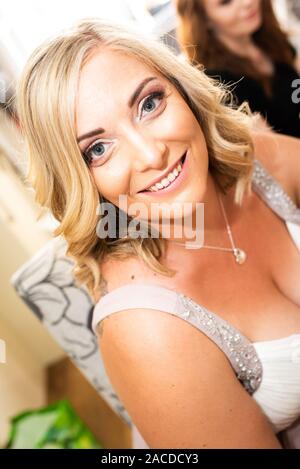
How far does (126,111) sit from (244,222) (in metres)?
0.38

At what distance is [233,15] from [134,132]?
18.8 inches

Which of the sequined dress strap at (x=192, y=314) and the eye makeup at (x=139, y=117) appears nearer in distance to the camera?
the eye makeup at (x=139, y=117)

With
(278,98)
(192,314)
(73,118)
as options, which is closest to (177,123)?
(73,118)

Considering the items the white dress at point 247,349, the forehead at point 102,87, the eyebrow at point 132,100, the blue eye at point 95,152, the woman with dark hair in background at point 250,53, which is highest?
the forehead at point 102,87

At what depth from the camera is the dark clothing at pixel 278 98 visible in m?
0.98

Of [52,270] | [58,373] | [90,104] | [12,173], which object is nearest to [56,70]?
[90,104]

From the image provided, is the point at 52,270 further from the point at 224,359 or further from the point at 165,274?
the point at 224,359

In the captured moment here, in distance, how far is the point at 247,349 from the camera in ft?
2.65

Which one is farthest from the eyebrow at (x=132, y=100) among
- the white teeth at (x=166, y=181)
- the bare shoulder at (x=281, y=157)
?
the bare shoulder at (x=281, y=157)

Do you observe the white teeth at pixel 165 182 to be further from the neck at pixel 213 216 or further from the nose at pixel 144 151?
the neck at pixel 213 216

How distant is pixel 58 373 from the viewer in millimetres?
1445

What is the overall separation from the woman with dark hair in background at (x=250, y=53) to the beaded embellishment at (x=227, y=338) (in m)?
0.40

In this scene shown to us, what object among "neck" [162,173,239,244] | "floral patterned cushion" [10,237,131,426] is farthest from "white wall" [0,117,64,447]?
"neck" [162,173,239,244]

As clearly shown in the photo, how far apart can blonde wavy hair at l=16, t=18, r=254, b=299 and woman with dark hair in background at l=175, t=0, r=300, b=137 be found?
149 millimetres
